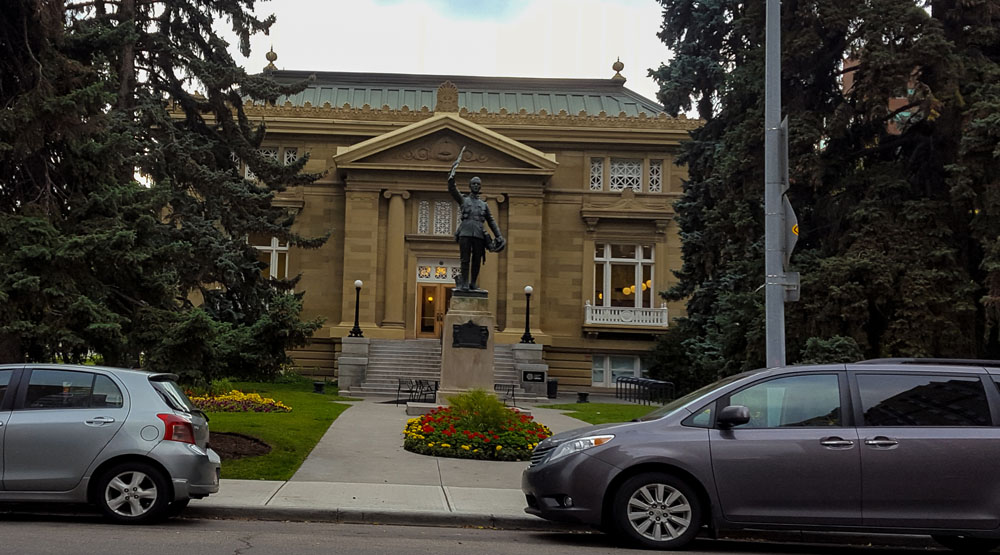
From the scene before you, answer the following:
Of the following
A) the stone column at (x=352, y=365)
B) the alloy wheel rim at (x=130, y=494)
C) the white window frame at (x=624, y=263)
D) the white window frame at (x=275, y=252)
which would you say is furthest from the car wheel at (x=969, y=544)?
the white window frame at (x=275, y=252)

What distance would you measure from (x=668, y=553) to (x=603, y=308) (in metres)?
32.3

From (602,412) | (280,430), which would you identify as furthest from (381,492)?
(602,412)

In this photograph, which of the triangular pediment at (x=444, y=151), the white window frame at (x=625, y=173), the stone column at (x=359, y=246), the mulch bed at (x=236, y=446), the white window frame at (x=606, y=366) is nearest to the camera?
the mulch bed at (x=236, y=446)

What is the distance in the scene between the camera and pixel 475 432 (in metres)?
15.7

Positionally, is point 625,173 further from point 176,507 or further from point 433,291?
point 176,507

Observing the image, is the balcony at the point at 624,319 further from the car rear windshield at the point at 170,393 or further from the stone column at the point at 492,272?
the car rear windshield at the point at 170,393

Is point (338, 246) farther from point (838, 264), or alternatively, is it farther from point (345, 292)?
point (838, 264)

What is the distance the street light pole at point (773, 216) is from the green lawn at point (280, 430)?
6553 mm

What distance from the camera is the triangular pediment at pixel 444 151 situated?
39344 mm

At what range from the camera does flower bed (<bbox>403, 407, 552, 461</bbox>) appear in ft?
50.2

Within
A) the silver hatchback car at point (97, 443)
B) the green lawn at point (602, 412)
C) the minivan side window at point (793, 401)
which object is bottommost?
the green lawn at point (602, 412)

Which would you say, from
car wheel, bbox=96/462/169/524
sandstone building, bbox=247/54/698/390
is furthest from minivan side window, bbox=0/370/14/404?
sandstone building, bbox=247/54/698/390

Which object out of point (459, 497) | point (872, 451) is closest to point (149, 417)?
point (459, 497)

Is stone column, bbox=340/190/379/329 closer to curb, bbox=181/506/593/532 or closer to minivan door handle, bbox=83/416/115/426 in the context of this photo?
curb, bbox=181/506/593/532
